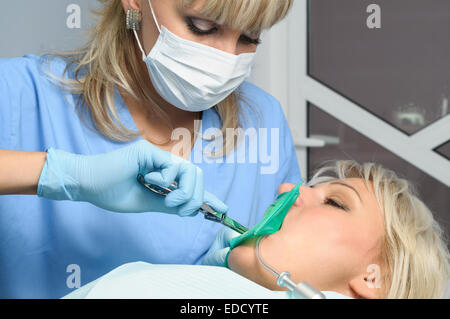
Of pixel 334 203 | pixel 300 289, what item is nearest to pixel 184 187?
pixel 300 289

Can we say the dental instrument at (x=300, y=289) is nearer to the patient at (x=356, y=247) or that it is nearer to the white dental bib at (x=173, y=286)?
the white dental bib at (x=173, y=286)

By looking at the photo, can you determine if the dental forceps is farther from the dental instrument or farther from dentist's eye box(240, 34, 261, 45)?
dentist's eye box(240, 34, 261, 45)

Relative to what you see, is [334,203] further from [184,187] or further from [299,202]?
[184,187]

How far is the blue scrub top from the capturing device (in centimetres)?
105

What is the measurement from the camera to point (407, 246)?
1036mm

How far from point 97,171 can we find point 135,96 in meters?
0.36

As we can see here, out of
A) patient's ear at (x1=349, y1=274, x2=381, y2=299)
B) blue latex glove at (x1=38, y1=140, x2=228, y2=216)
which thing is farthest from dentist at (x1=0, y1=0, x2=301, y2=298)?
patient's ear at (x1=349, y1=274, x2=381, y2=299)

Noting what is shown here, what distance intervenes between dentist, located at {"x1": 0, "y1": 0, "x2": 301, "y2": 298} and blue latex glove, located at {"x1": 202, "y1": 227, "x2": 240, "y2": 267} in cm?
5

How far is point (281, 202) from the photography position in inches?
40.3

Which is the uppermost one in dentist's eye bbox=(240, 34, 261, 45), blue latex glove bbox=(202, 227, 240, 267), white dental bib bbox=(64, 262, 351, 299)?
dentist's eye bbox=(240, 34, 261, 45)

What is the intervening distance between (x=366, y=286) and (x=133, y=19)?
85 cm

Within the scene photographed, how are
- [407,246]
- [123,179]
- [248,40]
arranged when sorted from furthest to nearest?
1. [248,40]
2. [407,246]
3. [123,179]
